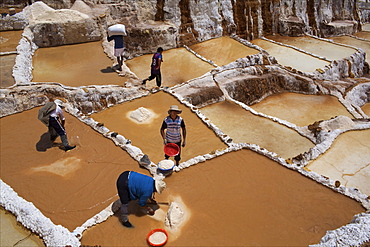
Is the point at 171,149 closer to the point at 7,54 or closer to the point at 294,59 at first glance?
the point at 7,54

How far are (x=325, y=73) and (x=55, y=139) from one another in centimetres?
1237

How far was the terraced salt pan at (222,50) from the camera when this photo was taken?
13.4 meters

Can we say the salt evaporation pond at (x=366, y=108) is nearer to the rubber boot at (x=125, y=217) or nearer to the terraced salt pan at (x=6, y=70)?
the rubber boot at (x=125, y=217)

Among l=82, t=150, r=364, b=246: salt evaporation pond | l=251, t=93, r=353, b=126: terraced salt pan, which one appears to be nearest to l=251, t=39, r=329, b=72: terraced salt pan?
l=251, t=93, r=353, b=126: terraced salt pan

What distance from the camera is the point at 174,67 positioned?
39.8ft

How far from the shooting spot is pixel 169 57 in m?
13.1

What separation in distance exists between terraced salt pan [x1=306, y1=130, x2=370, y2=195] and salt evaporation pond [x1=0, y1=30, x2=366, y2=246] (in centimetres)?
145

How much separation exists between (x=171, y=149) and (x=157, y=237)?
197 centimetres

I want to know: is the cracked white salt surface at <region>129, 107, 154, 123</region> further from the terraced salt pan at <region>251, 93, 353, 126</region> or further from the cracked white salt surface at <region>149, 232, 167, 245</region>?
the terraced salt pan at <region>251, 93, 353, 126</region>

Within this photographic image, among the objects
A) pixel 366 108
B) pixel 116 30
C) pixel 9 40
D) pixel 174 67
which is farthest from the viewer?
pixel 366 108

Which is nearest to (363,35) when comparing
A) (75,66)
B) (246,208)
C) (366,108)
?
(366,108)

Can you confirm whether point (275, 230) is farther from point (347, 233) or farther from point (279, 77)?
point (279, 77)

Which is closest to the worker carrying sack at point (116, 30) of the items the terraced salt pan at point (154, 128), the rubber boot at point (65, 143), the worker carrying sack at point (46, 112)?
the terraced salt pan at point (154, 128)

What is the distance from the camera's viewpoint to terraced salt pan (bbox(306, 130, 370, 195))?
661 centimetres
